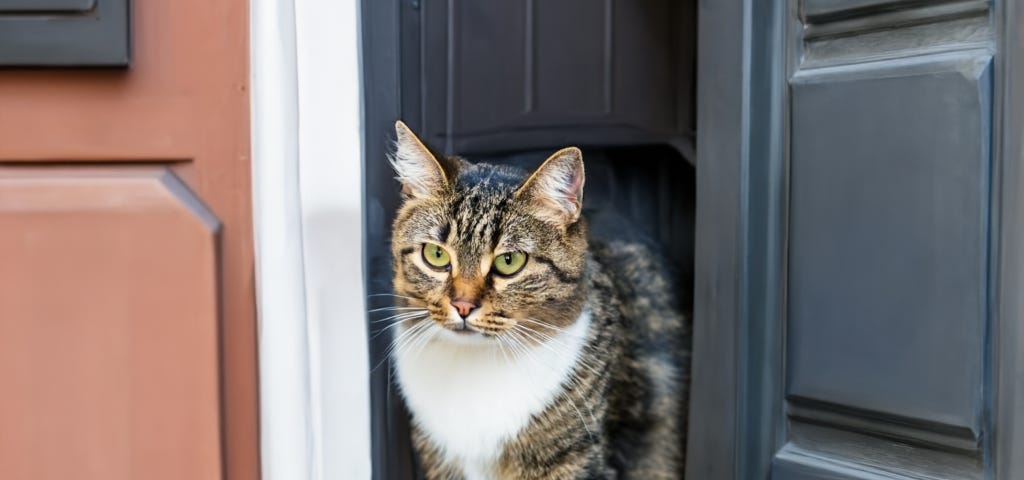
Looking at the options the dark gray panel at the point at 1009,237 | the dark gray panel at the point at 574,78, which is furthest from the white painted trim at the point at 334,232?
the dark gray panel at the point at 1009,237

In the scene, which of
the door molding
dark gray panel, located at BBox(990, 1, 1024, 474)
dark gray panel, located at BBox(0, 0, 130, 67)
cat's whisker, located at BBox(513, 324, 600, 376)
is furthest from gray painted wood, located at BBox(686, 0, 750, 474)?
dark gray panel, located at BBox(0, 0, 130, 67)

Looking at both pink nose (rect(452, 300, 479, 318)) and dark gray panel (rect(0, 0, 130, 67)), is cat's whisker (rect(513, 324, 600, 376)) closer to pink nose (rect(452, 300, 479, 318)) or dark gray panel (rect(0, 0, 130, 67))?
pink nose (rect(452, 300, 479, 318))

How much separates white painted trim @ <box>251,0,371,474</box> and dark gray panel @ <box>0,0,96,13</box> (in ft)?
0.64

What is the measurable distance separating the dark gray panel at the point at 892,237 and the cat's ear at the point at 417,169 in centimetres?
43

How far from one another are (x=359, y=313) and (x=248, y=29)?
1.31 ft

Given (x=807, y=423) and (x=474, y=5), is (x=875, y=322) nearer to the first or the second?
Result: (x=807, y=423)

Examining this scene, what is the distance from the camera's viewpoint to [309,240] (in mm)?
1037

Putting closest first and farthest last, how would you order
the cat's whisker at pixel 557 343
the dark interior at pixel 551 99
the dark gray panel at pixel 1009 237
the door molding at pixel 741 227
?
the dark gray panel at pixel 1009 237 → the door molding at pixel 741 227 → the cat's whisker at pixel 557 343 → the dark interior at pixel 551 99

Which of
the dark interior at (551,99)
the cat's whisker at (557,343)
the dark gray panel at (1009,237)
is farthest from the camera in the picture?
the dark interior at (551,99)

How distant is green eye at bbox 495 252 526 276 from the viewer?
1.00 meters

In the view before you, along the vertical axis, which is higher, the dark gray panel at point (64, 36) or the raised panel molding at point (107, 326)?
the dark gray panel at point (64, 36)

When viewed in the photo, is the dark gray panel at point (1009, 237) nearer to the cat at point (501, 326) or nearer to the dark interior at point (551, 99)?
the cat at point (501, 326)

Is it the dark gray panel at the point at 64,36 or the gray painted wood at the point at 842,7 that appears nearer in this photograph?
the gray painted wood at the point at 842,7

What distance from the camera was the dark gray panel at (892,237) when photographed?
782 mm
